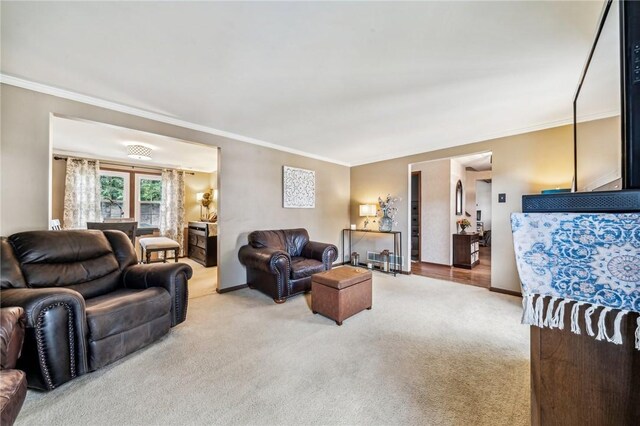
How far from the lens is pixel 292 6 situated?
4.55 feet

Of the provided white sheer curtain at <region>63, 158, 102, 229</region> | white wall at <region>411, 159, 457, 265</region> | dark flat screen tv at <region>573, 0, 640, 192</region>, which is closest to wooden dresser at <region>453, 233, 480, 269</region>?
white wall at <region>411, 159, 457, 265</region>

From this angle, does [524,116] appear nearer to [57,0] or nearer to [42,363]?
[57,0]

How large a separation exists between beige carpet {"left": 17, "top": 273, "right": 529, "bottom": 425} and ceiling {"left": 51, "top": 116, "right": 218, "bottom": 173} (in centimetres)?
256

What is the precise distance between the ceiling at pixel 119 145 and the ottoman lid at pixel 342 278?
255 centimetres

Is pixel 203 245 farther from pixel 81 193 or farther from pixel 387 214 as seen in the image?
pixel 387 214

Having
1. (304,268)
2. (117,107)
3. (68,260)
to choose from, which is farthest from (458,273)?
(117,107)

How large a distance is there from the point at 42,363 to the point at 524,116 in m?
4.98

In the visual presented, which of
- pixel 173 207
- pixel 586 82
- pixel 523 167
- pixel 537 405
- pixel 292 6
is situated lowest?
pixel 537 405

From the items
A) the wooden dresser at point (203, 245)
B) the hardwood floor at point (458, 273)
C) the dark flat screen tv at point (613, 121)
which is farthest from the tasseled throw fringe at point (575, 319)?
the wooden dresser at point (203, 245)

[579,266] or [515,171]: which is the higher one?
[515,171]

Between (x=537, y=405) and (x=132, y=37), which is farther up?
(x=132, y=37)

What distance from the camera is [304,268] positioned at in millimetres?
3273

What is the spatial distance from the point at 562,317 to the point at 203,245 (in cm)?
555

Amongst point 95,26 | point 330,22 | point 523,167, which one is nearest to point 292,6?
point 330,22
